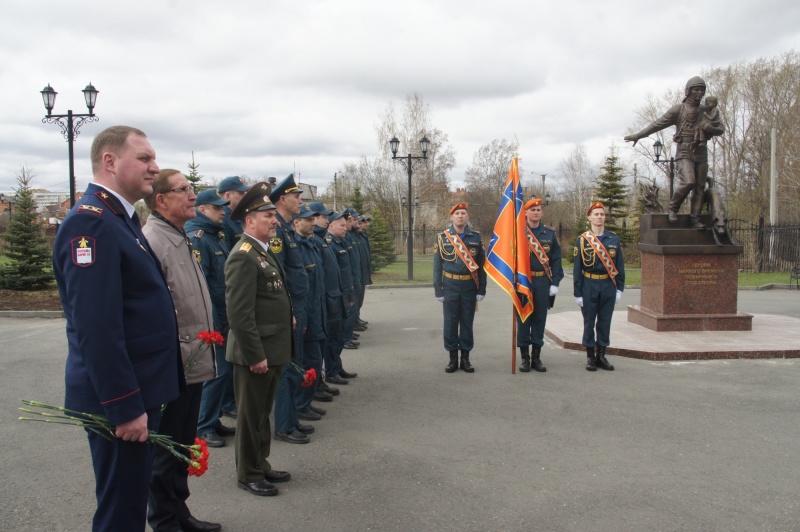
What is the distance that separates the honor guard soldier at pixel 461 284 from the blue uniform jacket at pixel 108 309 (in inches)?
194

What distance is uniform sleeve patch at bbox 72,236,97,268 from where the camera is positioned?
81.2 inches

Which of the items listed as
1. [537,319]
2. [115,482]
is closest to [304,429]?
[115,482]

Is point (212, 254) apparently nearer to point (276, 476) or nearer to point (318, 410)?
point (318, 410)

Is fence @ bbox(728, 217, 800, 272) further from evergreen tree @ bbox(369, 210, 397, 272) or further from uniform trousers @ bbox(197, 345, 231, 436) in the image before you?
uniform trousers @ bbox(197, 345, 231, 436)

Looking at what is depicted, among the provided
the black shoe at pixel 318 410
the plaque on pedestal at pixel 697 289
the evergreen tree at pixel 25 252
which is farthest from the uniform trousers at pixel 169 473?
the evergreen tree at pixel 25 252

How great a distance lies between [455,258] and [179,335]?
173 inches

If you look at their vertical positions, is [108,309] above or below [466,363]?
above

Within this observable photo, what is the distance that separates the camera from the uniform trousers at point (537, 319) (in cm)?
710

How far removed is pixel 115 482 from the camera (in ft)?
7.33

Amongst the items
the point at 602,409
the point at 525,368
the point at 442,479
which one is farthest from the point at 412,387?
the point at 442,479

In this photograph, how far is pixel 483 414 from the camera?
17.4 feet

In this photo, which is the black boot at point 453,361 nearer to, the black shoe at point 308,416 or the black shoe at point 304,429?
the black shoe at point 308,416

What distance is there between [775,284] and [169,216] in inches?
752

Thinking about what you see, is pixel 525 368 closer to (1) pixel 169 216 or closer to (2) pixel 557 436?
(2) pixel 557 436
